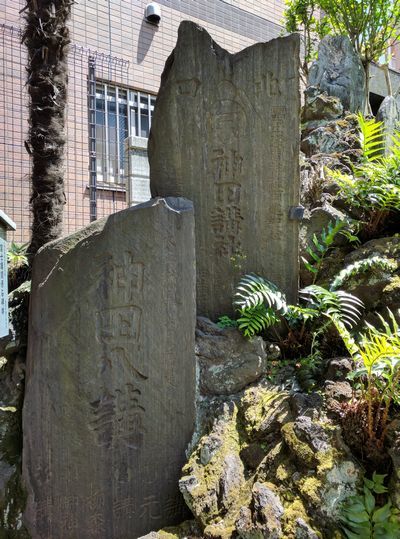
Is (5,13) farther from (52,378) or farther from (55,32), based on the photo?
(52,378)

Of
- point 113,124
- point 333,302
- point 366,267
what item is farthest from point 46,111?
point 113,124

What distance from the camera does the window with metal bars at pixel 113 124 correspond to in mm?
8953

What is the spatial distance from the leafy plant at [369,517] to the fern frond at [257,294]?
4.71 ft

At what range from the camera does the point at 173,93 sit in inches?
140

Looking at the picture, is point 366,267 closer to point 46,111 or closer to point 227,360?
point 227,360

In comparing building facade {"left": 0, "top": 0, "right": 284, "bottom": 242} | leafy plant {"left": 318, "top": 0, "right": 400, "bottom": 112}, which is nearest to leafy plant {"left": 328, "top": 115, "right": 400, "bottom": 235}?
building facade {"left": 0, "top": 0, "right": 284, "bottom": 242}

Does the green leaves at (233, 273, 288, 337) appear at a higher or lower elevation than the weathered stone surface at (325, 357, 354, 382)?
higher

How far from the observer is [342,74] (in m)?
8.34

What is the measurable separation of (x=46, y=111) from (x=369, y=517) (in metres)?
4.29

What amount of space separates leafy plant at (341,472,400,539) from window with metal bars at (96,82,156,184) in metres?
7.85

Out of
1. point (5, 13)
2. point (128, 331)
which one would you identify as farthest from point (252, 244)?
point (5, 13)

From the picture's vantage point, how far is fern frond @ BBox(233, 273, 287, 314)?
334 centimetres

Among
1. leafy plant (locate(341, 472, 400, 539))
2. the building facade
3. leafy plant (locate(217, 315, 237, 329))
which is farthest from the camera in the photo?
the building facade

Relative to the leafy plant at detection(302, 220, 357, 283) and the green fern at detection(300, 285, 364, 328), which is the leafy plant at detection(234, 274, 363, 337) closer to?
the green fern at detection(300, 285, 364, 328)
